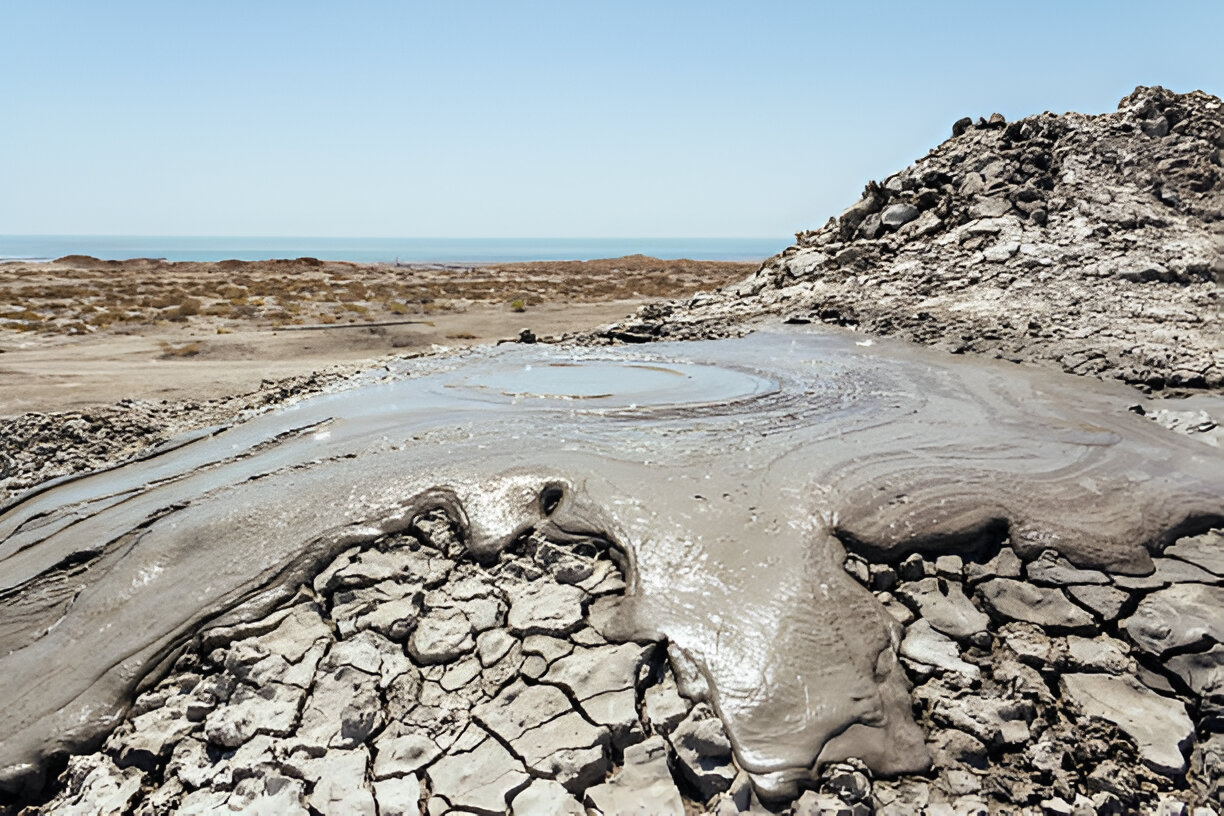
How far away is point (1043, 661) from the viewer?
10.8 ft

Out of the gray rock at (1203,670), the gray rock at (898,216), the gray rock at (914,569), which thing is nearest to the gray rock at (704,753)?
the gray rock at (914,569)

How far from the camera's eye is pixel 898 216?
14.9m

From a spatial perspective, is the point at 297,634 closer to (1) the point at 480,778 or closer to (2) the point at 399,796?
(2) the point at 399,796

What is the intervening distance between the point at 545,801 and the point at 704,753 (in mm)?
703

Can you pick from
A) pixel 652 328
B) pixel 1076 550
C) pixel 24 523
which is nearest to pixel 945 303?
pixel 652 328

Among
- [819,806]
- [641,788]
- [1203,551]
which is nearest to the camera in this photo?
[819,806]

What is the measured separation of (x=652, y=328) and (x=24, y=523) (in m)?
9.21

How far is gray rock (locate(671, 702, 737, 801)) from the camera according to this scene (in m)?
2.71

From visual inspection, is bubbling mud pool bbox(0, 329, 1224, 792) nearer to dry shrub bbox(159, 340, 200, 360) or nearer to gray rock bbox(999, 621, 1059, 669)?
gray rock bbox(999, 621, 1059, 669)

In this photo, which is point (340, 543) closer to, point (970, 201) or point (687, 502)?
point (687, 502)

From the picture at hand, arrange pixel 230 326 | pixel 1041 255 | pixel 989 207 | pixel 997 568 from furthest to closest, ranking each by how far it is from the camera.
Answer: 1. pixel 230 326
2. pixel 989 207
3. pixel 1041 255
4. pixel 997 568

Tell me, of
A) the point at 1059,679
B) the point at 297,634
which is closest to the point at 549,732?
the point at 297,634

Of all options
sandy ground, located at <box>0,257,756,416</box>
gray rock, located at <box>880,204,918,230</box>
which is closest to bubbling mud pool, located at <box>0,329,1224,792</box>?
sandy ground, located at <box>0,257,756,416</box>

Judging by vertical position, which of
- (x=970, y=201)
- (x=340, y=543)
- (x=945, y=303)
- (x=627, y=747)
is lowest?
(x=627, y=747)
